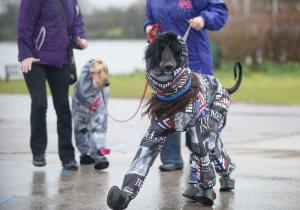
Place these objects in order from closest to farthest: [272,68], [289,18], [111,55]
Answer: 1. [272,68]
2. [289,18]
3. [111,55]

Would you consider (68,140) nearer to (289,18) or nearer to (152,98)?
(152,98)

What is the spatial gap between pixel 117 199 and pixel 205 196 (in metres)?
0.90

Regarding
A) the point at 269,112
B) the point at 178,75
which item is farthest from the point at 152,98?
the point at 269,112

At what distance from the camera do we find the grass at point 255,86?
59.6 ft

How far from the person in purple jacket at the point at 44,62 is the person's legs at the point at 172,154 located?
3.02 feet

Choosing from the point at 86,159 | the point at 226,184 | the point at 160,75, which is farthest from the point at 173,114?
the point at 86,159

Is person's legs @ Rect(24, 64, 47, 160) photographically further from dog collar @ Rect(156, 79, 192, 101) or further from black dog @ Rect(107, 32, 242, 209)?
dog collar @ Rect(156, 79, 192, 101)

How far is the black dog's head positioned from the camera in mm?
5812

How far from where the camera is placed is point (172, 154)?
8.02 m

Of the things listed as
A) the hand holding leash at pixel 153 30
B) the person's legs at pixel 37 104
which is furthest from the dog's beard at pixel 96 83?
the hand holding leash at pixel 153 30

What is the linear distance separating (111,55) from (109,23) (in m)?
11.0

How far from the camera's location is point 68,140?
7.93 metres

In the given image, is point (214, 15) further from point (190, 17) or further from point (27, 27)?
point (27, 27)

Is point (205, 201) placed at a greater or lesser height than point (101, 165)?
greater
